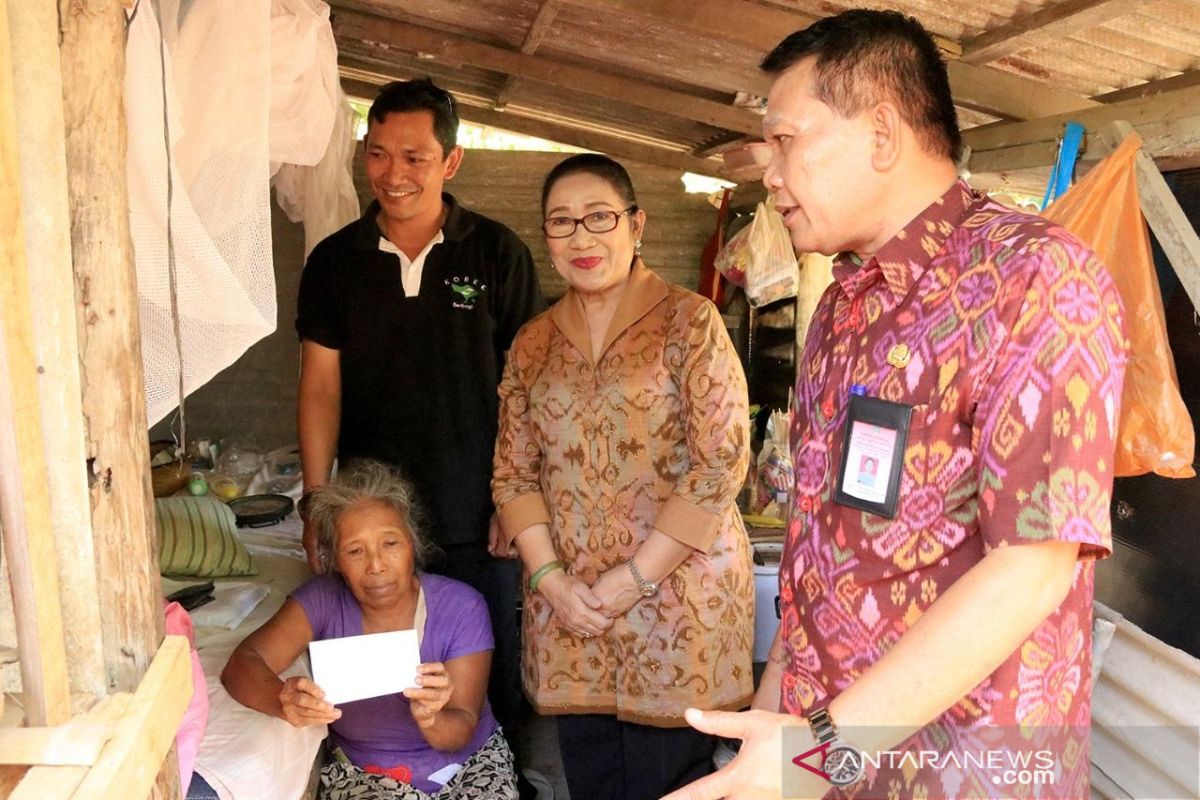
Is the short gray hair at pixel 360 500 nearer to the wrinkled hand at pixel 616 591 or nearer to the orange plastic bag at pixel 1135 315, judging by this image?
the wrinkled hand at pixel 616 591

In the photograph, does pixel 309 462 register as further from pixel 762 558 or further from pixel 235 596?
pixel 762 558

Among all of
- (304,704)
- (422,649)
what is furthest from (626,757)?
(304,704)

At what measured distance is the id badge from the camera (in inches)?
46.7

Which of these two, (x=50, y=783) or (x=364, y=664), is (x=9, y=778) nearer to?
(x=50, y=783)

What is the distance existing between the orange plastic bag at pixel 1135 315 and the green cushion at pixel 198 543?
2681 mm

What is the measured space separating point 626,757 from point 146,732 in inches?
58.3

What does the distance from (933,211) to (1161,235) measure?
3.38ft

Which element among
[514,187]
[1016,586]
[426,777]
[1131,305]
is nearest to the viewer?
[1016,586]

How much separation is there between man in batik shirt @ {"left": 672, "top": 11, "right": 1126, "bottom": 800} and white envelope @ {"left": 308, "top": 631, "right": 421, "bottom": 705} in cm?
108

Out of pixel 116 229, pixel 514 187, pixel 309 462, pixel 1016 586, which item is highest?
pixel 514 187

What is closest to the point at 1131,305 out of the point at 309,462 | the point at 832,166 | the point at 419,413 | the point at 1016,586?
the point at 832,166

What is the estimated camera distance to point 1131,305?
1.97m

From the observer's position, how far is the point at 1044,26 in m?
2.13

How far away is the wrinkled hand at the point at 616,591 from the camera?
2.27 m
